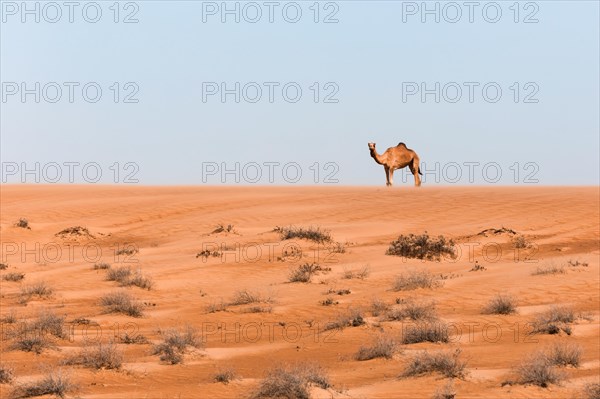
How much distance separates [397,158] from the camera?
40.1m

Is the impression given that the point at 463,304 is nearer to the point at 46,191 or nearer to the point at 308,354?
the point at 308,354

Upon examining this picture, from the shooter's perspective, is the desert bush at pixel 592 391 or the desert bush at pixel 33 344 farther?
the desert bush at pixel 33 344

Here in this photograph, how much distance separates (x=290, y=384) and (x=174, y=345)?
12.5 ft

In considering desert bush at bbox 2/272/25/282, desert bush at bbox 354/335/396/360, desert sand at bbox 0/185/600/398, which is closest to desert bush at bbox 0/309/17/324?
desert sand at bbox 0/185/600/398

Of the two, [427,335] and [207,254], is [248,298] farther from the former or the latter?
[207,254]

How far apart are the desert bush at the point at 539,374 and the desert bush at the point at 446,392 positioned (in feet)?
3.07

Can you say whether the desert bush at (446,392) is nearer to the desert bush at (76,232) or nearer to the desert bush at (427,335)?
the desert bush at (427,335)

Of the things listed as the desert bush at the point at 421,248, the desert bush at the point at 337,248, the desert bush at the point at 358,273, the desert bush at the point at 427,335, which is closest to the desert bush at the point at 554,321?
the desert bush at the point at 427,335

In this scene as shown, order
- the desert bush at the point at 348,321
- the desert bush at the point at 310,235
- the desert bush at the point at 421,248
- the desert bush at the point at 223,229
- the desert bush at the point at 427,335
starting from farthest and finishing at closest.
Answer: the desert bush at the point at 223,229, the desert bush at the point at 310,235, the desert bush at the point at 421,248, the desert bush at the point at 348,321, the desert bush at the point at 427,335

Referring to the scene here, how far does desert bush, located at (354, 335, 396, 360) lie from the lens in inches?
553

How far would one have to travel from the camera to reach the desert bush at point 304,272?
23.2 m

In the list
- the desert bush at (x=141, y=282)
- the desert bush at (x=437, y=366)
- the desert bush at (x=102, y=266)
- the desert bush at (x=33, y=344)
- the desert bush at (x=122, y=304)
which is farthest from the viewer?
the desert bush at (x=102, y=266)

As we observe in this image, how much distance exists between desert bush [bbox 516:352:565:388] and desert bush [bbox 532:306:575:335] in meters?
4.04

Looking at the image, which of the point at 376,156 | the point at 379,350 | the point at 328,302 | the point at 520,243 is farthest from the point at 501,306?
the point at 376,156
